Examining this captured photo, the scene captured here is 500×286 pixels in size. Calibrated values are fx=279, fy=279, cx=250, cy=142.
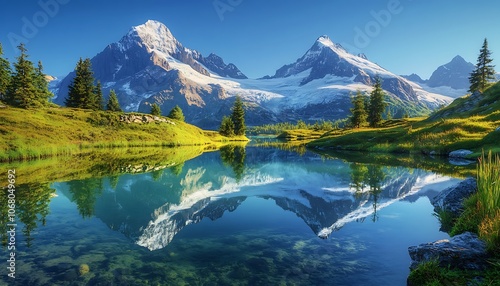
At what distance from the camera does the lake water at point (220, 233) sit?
365 inches

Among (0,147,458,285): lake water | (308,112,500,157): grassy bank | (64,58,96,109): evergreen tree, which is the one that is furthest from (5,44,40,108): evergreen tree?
(308,112,500,157): grassy bank

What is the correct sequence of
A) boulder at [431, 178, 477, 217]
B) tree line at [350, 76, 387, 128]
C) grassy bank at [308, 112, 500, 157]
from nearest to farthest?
boulder at [431, 178, 477, 217] < grassy bank at [308, 112, 500, 157] < tree line at [350, 76, 387, 128]

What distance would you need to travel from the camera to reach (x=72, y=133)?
220 ft

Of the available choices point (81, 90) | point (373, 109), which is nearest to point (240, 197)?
point (81, 90)

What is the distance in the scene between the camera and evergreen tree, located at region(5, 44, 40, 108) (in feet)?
251

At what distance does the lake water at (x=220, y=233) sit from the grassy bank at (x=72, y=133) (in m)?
32.3

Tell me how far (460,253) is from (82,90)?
117208 millimetres

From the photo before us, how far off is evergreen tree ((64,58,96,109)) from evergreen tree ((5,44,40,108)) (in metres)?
19.0

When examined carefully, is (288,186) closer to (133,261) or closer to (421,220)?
(421,220)

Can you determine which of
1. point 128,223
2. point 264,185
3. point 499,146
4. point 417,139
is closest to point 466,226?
point 128,223

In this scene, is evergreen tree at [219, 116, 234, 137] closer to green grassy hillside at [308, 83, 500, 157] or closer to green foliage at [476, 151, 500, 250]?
green grassy hillside at [308, 83, 500, 157]

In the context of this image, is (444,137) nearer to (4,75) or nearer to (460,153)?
(460,153)

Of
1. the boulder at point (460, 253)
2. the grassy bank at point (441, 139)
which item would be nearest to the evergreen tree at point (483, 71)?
the grassy bank at point (441, 139)

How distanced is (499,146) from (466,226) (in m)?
34.8
